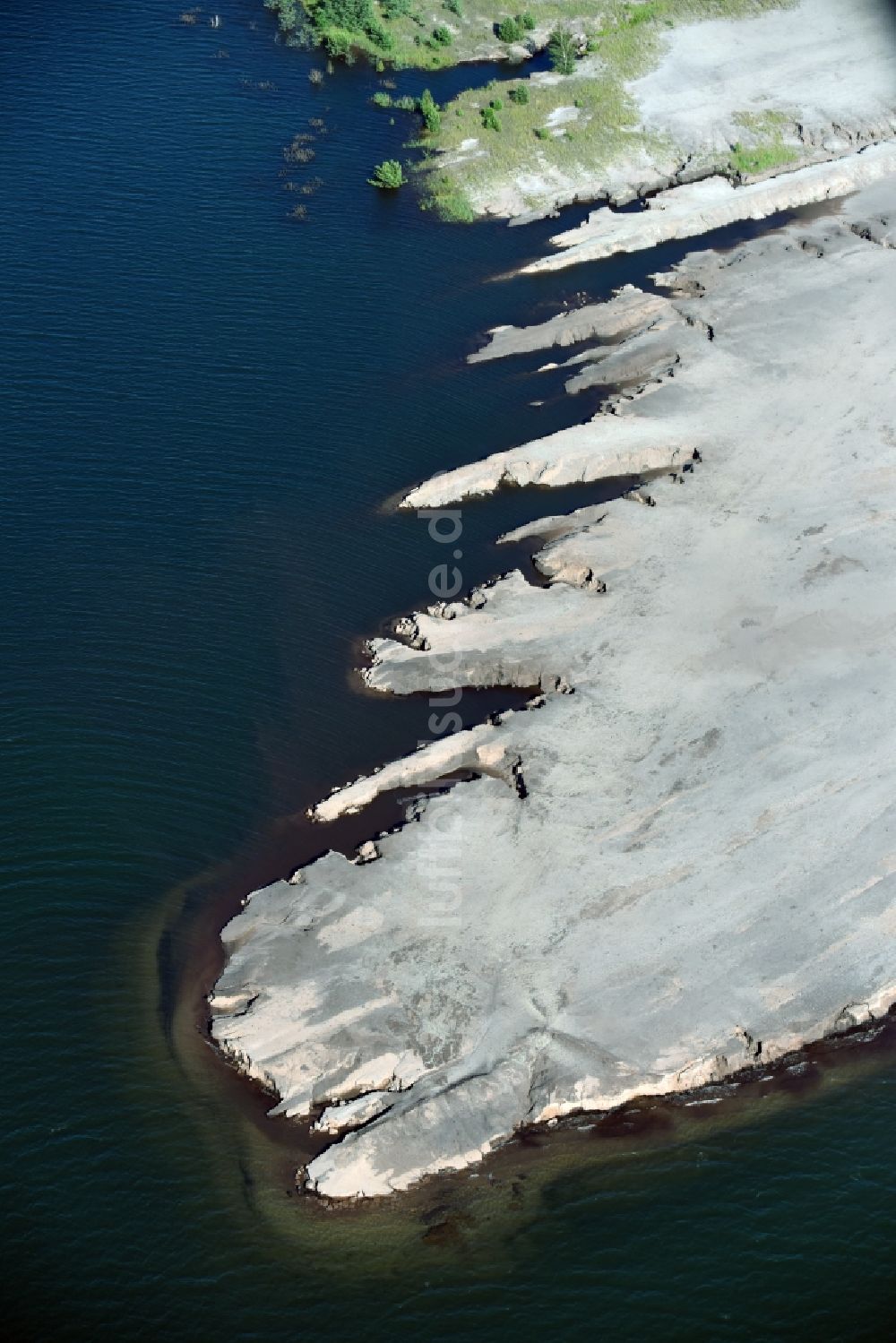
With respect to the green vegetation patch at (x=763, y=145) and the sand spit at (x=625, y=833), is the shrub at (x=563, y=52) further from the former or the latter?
the sand spit at (x=625, y=833)

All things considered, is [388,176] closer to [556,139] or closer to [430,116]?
[430,116]

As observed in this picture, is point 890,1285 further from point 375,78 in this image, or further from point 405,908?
point 375,78

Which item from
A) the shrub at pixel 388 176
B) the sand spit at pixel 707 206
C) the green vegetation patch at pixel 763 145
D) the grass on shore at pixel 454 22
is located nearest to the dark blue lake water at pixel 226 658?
the shrub at pixel 388 176

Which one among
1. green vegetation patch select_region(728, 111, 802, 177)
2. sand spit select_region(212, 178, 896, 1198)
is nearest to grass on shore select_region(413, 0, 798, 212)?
green vegetation patch select_region(728, 111, 802, 177)

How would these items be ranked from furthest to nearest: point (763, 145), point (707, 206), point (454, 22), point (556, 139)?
1. point (454, 22)
2. point (763, 145)
3. point (556, 139)
4. point (707, 206)

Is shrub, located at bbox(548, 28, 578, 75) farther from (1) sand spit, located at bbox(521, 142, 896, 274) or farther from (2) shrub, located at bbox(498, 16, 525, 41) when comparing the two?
(1) sand spit, located at bbox(521, 142, 896, 274)

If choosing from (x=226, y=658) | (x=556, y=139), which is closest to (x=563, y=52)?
(x=556, y=139)

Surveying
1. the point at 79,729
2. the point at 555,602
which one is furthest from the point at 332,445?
the point at 79,729
